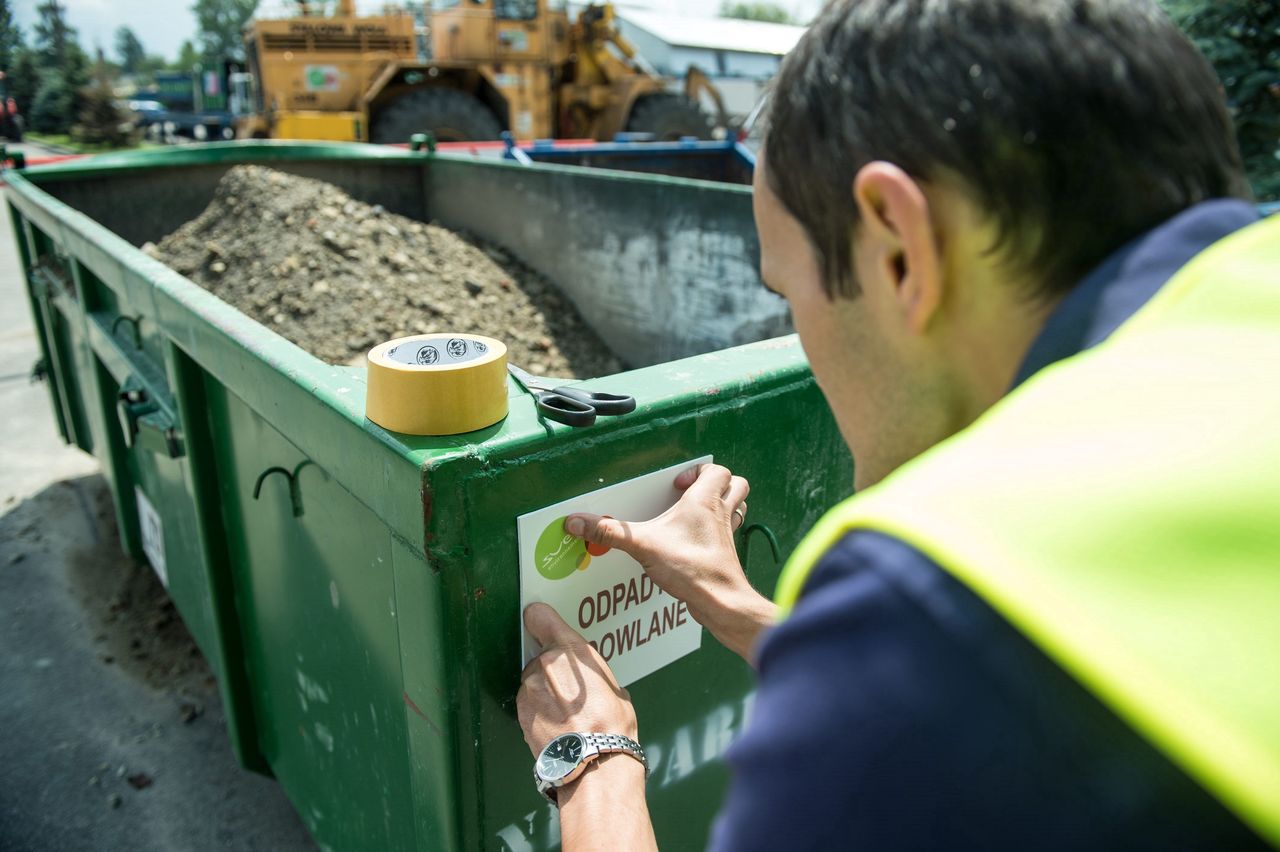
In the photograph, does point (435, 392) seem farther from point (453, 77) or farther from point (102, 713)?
point (453, 77)

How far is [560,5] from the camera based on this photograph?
12.8 metres

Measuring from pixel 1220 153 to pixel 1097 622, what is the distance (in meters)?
0.49

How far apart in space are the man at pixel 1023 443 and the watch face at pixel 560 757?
20.5 inches

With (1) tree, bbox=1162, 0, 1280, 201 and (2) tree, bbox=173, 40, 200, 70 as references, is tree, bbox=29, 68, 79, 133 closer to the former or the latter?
(1) tree, bbox=1162, 0, 1280, 201

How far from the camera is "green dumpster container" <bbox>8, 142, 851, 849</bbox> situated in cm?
116

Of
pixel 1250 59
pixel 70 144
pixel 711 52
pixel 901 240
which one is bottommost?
pixel 70 144

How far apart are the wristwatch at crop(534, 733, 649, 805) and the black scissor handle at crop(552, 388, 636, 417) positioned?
420 millimetres

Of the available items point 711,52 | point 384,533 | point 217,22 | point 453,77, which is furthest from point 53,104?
point 217,22

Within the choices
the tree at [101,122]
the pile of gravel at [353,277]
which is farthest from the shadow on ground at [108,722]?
the tree at [101,122]

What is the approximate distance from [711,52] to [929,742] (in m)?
20.6

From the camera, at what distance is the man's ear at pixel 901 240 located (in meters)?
0.70

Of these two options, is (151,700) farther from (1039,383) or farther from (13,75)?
(13,75)

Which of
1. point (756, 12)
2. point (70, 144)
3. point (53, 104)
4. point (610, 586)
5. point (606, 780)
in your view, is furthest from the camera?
point (756, 12)

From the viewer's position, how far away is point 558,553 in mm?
1243
